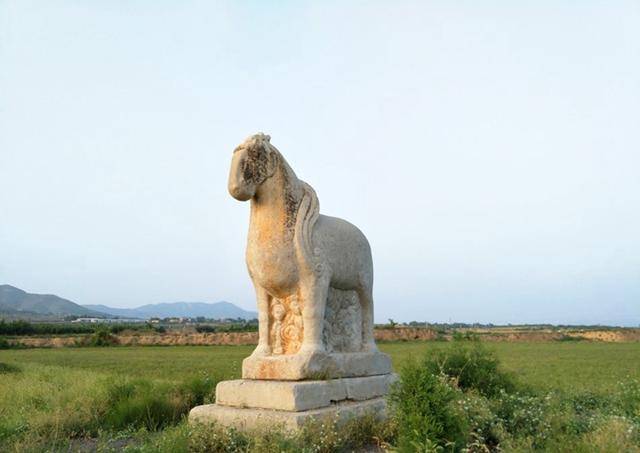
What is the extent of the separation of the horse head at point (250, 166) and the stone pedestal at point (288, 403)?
2146 millimetres

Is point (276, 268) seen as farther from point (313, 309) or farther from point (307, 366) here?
point (307, 366)

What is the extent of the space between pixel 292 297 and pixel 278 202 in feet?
3.68

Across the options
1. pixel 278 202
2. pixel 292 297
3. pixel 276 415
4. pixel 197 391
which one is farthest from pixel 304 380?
pixel 197 391

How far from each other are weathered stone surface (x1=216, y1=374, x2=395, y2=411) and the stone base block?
0.34 ft

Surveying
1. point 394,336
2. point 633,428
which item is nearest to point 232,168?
point 633,428

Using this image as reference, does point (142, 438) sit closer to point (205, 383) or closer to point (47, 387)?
point (205, 383)

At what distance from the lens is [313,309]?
638cm

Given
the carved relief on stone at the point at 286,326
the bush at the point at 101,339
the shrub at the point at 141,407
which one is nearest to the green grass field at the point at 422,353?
the shrub at the point at 141,407

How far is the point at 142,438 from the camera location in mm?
6230

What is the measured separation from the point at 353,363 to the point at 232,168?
2.71 m

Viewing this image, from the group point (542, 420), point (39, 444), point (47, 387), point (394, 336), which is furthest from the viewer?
point (394, 336)

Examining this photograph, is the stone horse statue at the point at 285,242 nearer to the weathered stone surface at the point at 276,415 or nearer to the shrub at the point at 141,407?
the weathered stone surface at the point at 276,415

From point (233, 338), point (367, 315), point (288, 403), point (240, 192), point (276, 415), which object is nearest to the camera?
point (276, 415)

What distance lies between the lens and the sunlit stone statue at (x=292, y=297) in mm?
6094
